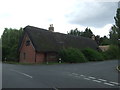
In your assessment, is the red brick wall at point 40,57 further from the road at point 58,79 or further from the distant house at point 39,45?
the road at point 58,79

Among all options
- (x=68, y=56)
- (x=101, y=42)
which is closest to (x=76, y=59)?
(x=68, y=56)

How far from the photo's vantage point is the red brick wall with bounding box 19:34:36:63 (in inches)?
1449

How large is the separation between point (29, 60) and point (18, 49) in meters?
4.69

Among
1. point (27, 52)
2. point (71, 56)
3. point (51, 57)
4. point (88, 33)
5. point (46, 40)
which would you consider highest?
point (88, 33)

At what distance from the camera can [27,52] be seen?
3859 cm

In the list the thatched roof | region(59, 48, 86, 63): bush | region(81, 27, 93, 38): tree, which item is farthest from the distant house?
region(81, 27, 93, 38): tree

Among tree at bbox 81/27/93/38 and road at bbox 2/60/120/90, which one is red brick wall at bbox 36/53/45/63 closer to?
road at bbox 2/60/120/90

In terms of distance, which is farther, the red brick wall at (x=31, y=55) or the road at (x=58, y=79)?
the red brick wall at (x=31, y=55)

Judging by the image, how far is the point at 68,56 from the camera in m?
35.6

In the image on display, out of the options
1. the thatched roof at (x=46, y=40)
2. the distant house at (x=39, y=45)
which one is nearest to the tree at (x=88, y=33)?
the thatched roof at (x=46, y=40)

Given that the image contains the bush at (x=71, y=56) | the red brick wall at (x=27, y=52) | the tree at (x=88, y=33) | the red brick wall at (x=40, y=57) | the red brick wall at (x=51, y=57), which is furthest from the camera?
the tree at (x=88, y=33)

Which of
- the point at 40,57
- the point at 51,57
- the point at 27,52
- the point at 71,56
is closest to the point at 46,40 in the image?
the point at 51,57

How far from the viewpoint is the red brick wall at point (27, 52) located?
3681 cm

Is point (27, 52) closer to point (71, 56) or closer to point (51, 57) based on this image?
point (51, 57)
